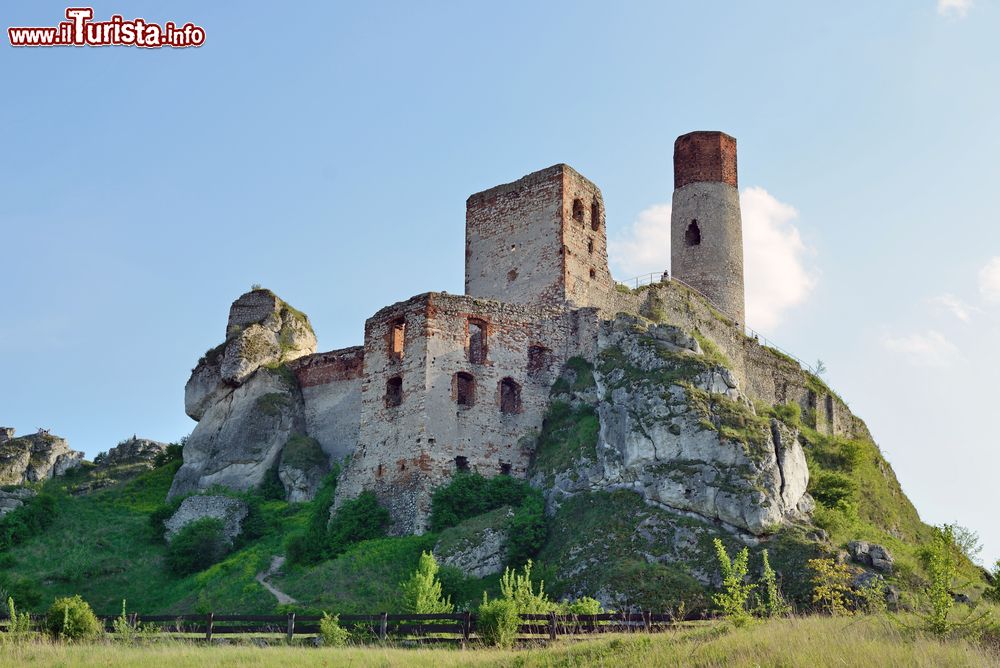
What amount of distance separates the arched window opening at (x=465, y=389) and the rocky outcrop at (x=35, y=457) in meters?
27.6

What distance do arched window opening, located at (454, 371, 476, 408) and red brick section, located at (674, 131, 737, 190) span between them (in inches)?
813

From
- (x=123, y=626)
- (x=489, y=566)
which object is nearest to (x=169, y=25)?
(x=123, y=626)

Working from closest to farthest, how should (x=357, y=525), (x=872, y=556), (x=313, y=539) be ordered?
(x=872, y=556)
(x=357, y=525)
(x=313, y=539)

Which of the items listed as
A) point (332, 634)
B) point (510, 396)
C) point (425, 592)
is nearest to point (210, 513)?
point (510, 396)

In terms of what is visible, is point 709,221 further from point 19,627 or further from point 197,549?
point 19,627

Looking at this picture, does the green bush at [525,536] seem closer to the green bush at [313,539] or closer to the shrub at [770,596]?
the green bush at [313,539]

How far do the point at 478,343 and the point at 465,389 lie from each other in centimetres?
179

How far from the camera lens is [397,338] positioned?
37156mm

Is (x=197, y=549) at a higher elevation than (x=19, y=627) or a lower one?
higher

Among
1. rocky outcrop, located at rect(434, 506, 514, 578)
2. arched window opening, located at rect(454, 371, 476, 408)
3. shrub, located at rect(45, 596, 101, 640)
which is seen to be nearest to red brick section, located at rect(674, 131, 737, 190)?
arched window opening, located at rect(454, 371, 476, 408)

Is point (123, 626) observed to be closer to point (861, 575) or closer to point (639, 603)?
point (639, 603)

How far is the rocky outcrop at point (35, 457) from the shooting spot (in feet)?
185

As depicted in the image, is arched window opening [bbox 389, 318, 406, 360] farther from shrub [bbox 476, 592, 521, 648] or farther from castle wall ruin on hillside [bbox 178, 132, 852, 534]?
shrub [bbox 476, 592, 521, 648]

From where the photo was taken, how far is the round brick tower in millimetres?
50531
